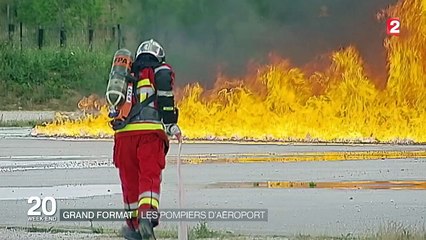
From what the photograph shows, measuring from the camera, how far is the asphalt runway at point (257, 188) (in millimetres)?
11586

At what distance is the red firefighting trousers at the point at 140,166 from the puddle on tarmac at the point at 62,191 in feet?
12.8

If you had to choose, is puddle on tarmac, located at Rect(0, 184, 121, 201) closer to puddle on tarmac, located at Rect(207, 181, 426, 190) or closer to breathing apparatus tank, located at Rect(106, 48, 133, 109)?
puddle on tarmac, located at Rect(207, 181, 426, 190)

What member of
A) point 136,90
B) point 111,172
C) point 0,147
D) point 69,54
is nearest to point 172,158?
point 111,172

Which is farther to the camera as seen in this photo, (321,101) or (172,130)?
(321,101)

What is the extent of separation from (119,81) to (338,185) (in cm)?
613

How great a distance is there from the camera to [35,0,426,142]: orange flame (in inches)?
989

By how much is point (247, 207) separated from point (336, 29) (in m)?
15.4

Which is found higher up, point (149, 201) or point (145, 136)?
point (145, 136)

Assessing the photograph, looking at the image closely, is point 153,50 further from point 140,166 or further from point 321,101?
point 321,101

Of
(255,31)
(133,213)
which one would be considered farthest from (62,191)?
(255,31)

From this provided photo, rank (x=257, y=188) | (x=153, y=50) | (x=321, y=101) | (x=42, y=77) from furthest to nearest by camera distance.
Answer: (x=42, y=77), (x=321, y=101), (x=257, y=188), (x=153, y=50)

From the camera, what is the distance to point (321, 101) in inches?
1024

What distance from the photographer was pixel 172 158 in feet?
65.5

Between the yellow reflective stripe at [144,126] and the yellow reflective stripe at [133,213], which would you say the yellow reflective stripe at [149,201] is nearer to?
the yellow reflective stripe at [133,213]
